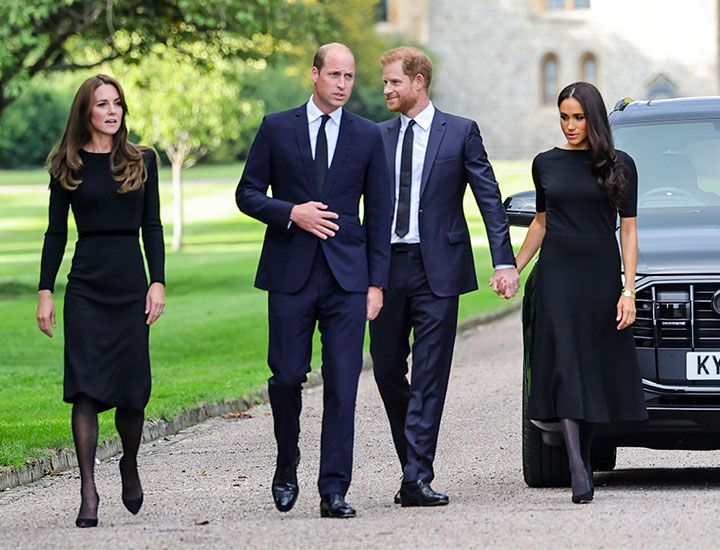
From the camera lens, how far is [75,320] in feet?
23.1

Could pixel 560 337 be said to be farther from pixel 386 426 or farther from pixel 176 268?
pixel 176 268

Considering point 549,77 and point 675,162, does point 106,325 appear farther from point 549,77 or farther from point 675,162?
point 549,77

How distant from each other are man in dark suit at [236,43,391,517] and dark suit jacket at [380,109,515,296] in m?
0.33

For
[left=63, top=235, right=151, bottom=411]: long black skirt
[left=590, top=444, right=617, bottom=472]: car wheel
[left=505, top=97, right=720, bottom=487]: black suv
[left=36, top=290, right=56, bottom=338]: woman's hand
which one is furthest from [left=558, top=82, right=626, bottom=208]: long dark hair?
[left=36, top=290, right=56, bottom=338]: woman's hand

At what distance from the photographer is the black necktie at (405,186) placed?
7.45m

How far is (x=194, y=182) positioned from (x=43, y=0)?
139 feet

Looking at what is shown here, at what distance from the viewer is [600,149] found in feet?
24.3

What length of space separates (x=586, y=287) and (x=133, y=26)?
18045mm

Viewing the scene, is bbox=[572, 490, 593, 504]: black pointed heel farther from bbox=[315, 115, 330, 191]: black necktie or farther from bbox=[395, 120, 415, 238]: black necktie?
bbox=[315, 115, 330, 191]: black necktie

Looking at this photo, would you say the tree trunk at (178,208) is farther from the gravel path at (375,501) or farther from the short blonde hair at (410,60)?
the short blonde hair at (410,60)

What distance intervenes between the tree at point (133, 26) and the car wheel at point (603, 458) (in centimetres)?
1503

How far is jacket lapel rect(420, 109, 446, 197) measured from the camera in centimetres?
748

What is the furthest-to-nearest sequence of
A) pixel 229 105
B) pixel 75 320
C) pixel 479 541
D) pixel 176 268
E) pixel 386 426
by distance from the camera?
pixel 229 105 < pixel 176 268 < pixel 386 426 < pixel 75 320 < pixel 479 541

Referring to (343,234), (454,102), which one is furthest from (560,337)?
(454,102)
